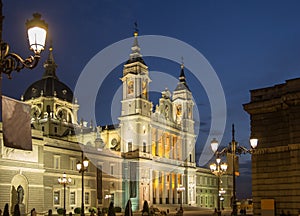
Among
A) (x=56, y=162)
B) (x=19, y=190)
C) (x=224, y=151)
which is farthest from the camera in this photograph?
(x=56, y=162)

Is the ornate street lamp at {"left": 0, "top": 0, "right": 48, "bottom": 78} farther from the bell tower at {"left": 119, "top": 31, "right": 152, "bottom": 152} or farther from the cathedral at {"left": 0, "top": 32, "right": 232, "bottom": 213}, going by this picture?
the bell tower at {"left": 119, "top": 31, "right": 152, "bottom": 152}

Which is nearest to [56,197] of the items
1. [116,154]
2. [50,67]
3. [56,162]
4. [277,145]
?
[56,162]

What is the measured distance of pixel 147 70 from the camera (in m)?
83.5

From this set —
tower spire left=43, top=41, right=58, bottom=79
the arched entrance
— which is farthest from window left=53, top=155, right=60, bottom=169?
tower spire left=43, top=41, right=58, bottom=79

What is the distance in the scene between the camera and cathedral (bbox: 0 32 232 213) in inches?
1951

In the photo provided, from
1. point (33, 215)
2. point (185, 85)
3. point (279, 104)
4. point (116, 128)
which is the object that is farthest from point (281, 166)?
point (185, 85)

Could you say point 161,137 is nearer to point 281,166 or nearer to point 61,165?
point 61,165

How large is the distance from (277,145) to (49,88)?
6898cm

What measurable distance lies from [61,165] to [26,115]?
48045mm

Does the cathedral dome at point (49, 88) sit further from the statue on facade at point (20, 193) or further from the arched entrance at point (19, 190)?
the statue on facade at point (20, 193)

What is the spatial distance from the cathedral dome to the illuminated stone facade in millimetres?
65465

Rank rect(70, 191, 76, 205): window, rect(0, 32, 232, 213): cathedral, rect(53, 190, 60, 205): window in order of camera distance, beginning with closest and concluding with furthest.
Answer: rect(0, 32, 232, 213): cathedral
rect(53, 190, 60, 205): window
rect(70, 191, 76, 205): window

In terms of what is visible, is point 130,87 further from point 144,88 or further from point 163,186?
Result: point 163,186

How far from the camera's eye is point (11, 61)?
9.00 meters
